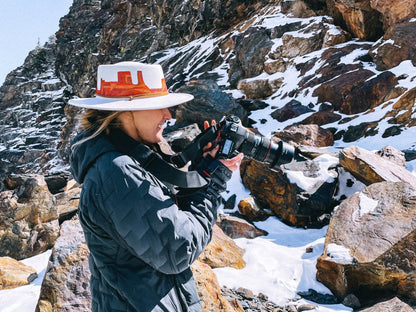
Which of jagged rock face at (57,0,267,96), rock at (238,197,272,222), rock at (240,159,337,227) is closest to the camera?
rock at (240,159,337,227)

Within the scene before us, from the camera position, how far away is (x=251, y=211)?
26.1 feet

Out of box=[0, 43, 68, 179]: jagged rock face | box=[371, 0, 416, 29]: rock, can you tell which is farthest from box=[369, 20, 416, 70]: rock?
box=[0, 43, 68, 179]: jagged rock face

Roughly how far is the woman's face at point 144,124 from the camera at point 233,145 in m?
0.40

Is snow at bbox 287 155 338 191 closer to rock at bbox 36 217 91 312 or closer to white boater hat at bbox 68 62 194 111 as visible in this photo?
rock at bbox 36 217 91 312

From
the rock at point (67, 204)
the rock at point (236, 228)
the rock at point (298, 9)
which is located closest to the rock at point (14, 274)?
the rock at point (67, 204)

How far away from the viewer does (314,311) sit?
3848mm

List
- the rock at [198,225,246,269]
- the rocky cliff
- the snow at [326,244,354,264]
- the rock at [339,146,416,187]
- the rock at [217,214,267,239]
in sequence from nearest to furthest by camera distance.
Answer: the snow at [326,244,354,264] → the rock at [198,225,246,269] → the rocky cliff → the rock at [339,146,416,187] → the rock at [217,214,267,239]

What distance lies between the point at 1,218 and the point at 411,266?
7.05 m

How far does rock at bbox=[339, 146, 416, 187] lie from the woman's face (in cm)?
588

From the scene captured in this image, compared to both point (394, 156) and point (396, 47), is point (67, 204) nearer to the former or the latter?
point (394, 156)

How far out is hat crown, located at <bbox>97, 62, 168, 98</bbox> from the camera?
1354mm

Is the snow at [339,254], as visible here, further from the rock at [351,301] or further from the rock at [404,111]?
the rock at [404,111]

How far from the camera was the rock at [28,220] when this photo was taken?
5.97 m

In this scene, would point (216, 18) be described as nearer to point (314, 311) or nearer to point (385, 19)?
point (385, 19)
